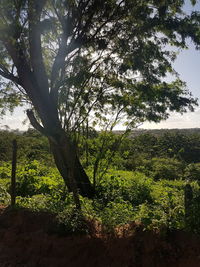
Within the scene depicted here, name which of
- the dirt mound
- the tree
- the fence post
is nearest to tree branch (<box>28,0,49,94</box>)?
the tree

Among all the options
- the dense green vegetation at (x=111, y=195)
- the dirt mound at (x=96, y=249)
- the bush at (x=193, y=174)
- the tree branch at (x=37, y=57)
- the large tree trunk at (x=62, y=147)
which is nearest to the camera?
the dirt mound at (x=96, y=249)

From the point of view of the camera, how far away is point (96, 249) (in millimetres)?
5230

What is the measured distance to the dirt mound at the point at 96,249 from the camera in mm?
4547

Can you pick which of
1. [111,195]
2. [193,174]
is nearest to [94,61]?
[111,195]

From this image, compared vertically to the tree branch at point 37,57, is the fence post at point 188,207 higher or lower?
lower

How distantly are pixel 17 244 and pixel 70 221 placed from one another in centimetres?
112

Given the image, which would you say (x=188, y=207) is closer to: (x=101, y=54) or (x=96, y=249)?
(x=96, y=249)

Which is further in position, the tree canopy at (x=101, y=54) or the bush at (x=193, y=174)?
the bush at (x=193, y=174)

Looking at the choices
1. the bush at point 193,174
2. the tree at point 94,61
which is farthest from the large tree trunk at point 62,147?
the bush at point 193,174


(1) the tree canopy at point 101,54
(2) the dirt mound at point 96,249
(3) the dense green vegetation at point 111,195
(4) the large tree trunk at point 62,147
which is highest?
(1) the tree canopy at point 101,54

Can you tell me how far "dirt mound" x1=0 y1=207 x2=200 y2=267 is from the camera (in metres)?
4.55

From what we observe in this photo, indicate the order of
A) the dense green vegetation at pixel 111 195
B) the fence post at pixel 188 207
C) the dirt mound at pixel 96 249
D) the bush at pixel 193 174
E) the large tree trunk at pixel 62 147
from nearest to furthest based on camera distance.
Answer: the dirt mound at pixel 96 249
the fence post at pixel 188 207
the dense green vegetation at pixel 111 195
the large tree trunk at pixel 62 147
the bush at pixel 193 174

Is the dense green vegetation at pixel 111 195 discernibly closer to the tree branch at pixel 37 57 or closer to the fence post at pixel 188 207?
the fence post at pixel 188 207

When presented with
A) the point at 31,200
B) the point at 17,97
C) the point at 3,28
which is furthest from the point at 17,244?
the point at 17,97
